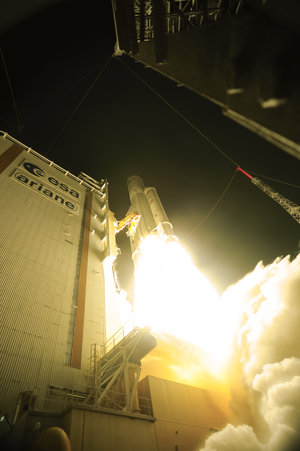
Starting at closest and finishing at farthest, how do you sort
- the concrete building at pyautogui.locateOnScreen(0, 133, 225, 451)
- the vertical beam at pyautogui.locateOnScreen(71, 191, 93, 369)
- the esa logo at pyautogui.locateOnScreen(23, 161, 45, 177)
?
1. the concrete building at pyautogui.locateOnScreen(0, 133, 225, 451)
2. the vertical beam at pyautogui.locateOnScreen(71, 191, 93, 369)
3. the esa logo at pyautogui.locateOnScreen(23, 161, 45, 177)

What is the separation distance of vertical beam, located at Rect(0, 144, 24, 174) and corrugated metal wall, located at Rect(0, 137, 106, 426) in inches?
12.0

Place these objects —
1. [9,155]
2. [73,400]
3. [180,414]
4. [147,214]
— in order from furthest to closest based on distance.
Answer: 1. [147,214]
2. [9,155]
3. [180,414]
4. [73,400]

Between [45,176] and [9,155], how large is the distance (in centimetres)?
376

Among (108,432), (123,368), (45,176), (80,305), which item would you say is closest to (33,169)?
(45,176)

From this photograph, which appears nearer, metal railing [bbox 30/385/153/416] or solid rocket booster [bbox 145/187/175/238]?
metal railing [bbox 30/385/153/416]

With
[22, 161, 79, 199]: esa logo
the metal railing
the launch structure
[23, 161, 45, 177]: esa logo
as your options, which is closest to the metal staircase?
the metal railing

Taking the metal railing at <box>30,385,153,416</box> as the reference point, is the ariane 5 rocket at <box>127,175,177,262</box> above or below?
above

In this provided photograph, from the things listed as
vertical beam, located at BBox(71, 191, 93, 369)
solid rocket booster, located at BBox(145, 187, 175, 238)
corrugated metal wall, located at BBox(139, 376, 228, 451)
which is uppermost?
solid rocket booster, located at BBox(145, 187, 175, 238)

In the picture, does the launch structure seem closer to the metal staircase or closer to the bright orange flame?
the bright orange flame

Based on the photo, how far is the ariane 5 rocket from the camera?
26359 millimetres

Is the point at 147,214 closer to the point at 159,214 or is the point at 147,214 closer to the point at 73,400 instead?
the point at 159,214

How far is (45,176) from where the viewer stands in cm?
2470

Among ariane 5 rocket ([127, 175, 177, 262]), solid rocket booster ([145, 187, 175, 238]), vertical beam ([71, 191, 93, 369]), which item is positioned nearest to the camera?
vertical beam ([71, 191, 93, 369])

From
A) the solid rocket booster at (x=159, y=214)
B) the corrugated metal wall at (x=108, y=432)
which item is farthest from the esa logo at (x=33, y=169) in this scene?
the corrugated metal wall at (x=108, y=432)
